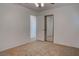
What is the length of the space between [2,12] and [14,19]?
0.81m

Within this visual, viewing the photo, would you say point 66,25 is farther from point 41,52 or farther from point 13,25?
point 13,25

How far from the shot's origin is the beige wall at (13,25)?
408 cm

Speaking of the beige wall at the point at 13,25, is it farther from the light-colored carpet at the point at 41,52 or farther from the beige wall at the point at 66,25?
the beige wall at the point at 66,25

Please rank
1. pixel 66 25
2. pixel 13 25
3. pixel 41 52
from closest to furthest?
pixel 41 52, pixel 13 25, pixel 66 25

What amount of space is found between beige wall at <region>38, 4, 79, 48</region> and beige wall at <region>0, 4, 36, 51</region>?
1.77 metres

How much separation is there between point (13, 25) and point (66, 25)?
2807mm

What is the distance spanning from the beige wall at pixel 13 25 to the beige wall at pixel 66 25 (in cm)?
177

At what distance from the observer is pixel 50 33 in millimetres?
7340

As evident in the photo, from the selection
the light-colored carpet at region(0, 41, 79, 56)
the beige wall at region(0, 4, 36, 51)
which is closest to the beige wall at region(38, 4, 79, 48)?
the light-colored carpet at region(0, 41, 79, 56)

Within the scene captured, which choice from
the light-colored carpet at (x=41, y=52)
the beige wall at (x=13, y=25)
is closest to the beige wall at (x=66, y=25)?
the light-colored carpet at (x=41, y=52)

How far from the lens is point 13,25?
4.65 m

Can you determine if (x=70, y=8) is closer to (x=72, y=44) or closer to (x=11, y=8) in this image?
(x=72, y=44)

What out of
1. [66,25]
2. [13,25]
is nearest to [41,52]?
[13,25]

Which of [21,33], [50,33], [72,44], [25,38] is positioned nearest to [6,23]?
[21,33]
